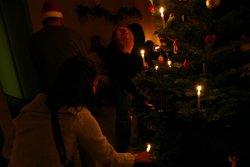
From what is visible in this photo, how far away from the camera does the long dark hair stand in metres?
1.32

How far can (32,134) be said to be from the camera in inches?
50.2

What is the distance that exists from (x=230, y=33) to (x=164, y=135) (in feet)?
2.45

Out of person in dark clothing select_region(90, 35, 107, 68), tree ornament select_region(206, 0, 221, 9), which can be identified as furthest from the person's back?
person in dark clothing select_region(90, 35, 107, 68)

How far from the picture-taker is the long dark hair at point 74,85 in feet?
4.34

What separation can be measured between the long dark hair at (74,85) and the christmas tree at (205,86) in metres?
0.45

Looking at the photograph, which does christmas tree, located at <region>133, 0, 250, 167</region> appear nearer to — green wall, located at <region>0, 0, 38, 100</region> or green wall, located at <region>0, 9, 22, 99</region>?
green wall, located at <region>0, 0, 38, 100</region>

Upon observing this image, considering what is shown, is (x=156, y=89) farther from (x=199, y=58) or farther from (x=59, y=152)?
(x=59, y=152)

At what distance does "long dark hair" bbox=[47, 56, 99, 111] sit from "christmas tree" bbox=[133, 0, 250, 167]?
1.47 feet

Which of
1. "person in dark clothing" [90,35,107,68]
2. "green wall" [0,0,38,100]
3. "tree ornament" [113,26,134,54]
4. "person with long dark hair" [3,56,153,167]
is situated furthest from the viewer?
"person in dark clothing" [90,35,107,68]

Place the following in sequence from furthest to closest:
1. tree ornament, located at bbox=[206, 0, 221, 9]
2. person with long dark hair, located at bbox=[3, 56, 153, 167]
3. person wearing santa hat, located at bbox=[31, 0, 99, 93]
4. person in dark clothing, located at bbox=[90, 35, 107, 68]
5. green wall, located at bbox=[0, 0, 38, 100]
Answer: person in dark clothing, located at bbox=[90, 35, 107, 68] < green wall, located at bbox=[0, 0, 38, 100] < person wearing santa hat, located at bbox=[31, 0, 99, 93] < tree ornament, located at bbox=[206, 0, 221, 9] < person with long dark hair, located at bbox=[3, 56, 153, 167]

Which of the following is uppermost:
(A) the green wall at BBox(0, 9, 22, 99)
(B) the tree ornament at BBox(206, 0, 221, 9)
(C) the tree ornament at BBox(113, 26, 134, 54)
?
(B) the tree ornament at BBox(206, 0, 221, 9)

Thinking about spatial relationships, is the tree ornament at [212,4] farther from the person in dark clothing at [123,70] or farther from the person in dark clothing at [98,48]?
the person in dark clothing at [98,48]

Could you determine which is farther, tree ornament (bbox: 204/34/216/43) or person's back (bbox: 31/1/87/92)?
person's back (bbox: 31/1/87/92)

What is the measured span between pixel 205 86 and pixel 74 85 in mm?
701
